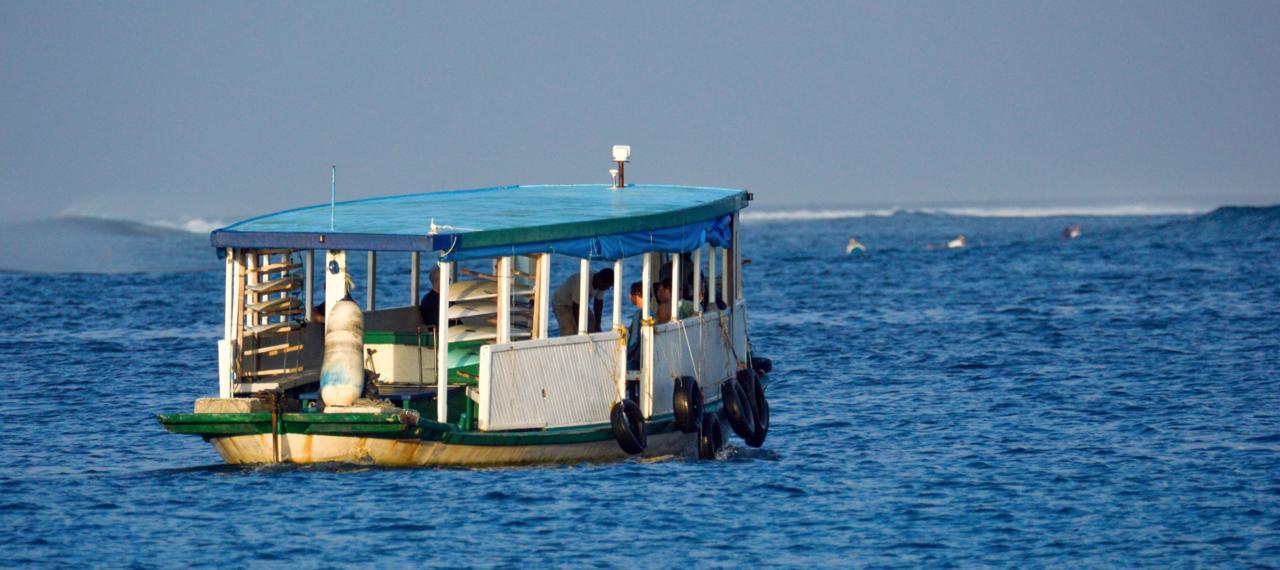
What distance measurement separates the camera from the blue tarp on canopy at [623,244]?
17.0 meters

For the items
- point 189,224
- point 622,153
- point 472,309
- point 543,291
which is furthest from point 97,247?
point 543,291

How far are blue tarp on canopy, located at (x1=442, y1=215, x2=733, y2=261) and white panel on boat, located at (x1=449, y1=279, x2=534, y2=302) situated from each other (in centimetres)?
79

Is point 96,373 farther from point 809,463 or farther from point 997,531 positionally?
point 997,531

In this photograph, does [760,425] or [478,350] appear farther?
[760,425]

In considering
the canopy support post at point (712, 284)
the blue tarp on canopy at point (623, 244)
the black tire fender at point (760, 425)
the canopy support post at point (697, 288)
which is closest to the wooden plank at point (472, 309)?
the blue tarp on canopy at point (623, 244)

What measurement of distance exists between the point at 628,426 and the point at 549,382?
1.04 m

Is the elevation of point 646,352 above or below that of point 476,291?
below

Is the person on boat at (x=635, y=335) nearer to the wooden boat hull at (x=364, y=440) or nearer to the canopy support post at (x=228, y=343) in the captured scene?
the wooden boat hull at (x=364, y=440)

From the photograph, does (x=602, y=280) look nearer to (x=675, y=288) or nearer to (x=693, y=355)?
Answer: (x=675, y=288)

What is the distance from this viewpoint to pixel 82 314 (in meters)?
40.0

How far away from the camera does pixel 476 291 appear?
61.1 feet

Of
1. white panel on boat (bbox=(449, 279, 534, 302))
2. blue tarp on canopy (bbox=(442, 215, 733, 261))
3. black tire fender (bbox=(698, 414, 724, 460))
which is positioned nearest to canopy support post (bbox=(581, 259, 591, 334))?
blue tarp on canopy (bbox=(442, 215, 733, 261))

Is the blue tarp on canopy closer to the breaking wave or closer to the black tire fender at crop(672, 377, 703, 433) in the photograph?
the black tire fender at crop(672, 377, 703, 433)

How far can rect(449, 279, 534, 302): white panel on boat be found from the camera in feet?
60.6
